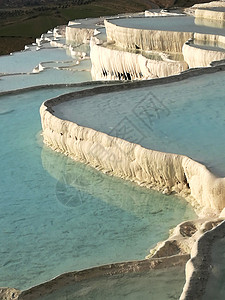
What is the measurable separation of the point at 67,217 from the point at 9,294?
4.33 ft

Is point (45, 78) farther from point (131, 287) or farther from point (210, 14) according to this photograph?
point (131, 287)

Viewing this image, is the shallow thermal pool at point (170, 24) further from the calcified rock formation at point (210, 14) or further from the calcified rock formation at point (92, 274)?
the calcified rock formation at point (92, 274)

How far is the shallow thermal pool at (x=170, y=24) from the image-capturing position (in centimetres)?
1177

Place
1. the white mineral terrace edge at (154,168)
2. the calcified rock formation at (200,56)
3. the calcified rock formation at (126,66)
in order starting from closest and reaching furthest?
the white mineral terrace edge at (154,168)
the calcified rock formation at (200,56)
the calcified rock formation at (126,66)

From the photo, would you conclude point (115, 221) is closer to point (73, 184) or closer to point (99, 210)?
point (99, 210)

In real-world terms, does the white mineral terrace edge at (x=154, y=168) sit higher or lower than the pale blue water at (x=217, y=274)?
lower

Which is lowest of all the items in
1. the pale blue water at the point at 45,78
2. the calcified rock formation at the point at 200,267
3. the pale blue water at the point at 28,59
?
the pale blue water at the point at 28,59

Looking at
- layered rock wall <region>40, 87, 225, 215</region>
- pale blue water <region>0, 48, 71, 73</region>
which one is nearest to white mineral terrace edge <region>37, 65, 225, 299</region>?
layered rock wall <region>40, 87, 225, 215</region>

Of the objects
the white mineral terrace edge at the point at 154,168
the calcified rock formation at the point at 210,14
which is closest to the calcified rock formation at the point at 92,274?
the white mineral terrace edge at the point at 154,168

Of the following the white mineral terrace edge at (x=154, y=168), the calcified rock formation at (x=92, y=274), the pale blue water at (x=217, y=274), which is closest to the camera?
the pale blue water at (x=217, y=274)

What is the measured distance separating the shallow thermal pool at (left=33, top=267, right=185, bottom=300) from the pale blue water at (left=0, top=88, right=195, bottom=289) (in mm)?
545

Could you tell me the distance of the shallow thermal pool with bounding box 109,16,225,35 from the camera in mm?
11766

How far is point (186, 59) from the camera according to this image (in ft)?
32.1

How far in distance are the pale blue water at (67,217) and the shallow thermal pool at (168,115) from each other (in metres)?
0.52
